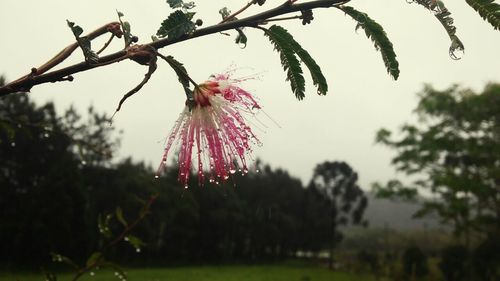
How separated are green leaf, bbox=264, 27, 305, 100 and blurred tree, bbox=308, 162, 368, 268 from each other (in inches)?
2021

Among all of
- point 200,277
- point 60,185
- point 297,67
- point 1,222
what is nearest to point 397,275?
point 200,277

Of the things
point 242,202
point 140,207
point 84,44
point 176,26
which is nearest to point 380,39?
point 176,26

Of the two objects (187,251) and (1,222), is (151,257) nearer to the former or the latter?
(187,251)

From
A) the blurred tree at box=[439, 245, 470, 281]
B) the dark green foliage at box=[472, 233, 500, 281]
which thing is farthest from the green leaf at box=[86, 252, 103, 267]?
the blurred tree at box=[439, 245, 470, 281]

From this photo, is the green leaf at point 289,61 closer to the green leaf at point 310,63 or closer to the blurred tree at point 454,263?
the green leaf at point 310,63

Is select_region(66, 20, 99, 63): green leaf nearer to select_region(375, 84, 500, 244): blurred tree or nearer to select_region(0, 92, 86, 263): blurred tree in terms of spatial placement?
select_region(375, 84, 500, 244): blurred tree

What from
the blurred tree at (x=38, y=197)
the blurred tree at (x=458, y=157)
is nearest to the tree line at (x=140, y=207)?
the blurred tree at (x=38, y=197)

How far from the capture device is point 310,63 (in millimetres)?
899

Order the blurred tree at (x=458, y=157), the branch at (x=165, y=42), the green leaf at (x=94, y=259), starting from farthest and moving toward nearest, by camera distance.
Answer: the blurred tree at (x=458, y=157), the green leaf at (x=94, y=259), the branch at (x=165, y=42)

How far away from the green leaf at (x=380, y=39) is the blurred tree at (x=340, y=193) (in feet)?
168

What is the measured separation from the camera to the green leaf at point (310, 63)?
868mm

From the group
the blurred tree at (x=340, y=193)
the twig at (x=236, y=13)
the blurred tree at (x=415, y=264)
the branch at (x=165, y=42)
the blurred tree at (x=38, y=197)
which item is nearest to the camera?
the branch at (x=165, y=42)

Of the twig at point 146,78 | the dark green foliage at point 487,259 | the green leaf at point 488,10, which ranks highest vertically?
the green leaf at point 488,10

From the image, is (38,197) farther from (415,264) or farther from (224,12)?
(224,12)
